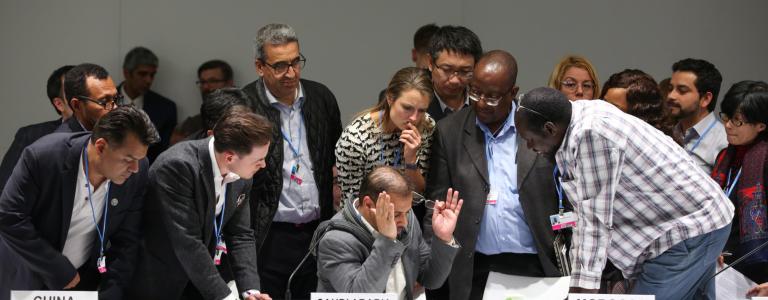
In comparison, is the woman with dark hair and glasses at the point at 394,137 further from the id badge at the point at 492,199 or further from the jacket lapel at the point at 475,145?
the id badge at the point at 492,199

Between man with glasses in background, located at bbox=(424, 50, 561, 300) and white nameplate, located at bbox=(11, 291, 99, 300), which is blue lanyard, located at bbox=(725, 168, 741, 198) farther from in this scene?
white nameplate, located at bbox=(11, 291, 99, 300)

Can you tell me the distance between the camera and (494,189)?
3371mm

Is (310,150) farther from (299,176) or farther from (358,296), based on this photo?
(358,296)

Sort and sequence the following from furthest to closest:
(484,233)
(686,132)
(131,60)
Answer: (131,60), (686,132), (484,233)

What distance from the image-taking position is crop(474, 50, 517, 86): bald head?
338 centimetres

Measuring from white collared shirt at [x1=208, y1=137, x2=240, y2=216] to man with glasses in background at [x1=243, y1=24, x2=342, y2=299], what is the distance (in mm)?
513

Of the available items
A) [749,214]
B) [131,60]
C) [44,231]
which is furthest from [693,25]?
[44,231]

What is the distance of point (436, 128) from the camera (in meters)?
3.55

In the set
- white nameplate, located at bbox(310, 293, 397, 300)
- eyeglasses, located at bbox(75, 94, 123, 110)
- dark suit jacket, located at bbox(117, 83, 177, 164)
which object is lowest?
dark suit jacket, located at bbox(117, 83, 177, 164)

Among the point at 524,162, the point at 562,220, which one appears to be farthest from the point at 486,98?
the point at 562,220

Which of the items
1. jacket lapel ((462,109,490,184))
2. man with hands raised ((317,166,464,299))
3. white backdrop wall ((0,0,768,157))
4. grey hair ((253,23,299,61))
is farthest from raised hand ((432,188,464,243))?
white backdrop wall ((0,0,768,157))

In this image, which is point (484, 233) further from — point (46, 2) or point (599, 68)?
point (46, 2)

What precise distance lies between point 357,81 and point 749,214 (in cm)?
272

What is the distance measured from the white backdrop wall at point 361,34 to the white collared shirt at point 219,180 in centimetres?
250
